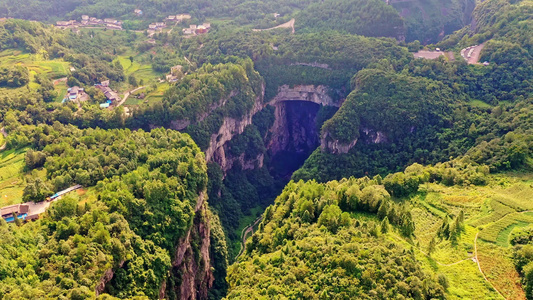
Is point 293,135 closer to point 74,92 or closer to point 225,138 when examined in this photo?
point 225,138

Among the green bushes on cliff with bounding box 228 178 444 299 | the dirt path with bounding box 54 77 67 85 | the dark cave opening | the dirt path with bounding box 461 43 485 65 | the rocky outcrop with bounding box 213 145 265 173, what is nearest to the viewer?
the green bushes on cliff with bounding box 228 178 444 299

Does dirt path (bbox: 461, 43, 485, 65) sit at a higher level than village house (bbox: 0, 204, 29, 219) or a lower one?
higher

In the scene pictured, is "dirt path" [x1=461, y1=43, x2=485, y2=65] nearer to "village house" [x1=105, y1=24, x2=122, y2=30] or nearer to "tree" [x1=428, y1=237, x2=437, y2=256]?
"tree" [x1=428, y1=237, x2=437, y2=256]

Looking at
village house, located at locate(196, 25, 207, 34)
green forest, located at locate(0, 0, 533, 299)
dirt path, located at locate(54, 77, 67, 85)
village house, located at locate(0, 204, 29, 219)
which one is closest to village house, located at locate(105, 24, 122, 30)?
green forest, located at locate(0, 0, 533, 299)

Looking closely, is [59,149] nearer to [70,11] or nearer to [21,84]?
[21,84]

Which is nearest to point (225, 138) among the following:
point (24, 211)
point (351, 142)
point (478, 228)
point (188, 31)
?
point (351, 142)

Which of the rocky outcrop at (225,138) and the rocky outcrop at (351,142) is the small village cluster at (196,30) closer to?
the rocky outcrop at (225,138)

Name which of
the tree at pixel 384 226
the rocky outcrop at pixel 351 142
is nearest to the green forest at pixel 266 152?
the tree at pixel 384 226
